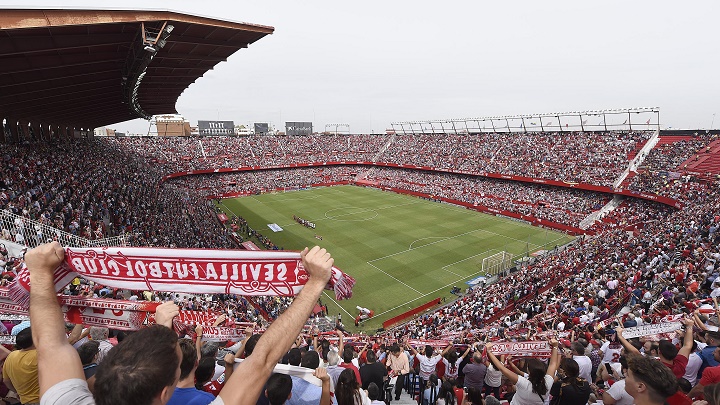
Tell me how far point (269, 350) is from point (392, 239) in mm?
32949

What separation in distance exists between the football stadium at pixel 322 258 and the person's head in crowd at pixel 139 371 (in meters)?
0.01

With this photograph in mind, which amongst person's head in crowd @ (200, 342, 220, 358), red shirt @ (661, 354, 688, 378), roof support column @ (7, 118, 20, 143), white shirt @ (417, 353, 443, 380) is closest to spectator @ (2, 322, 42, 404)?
person's head in crowd @ (200, 342, 220, 358)

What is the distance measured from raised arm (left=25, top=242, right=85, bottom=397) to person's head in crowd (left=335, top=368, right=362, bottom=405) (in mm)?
2423

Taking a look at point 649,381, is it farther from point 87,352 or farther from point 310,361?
point 87,352

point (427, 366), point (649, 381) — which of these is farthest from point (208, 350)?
point (649, 381)

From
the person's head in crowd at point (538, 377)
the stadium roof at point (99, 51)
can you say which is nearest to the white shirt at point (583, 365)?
the person's head in crowd at point (538, 377)

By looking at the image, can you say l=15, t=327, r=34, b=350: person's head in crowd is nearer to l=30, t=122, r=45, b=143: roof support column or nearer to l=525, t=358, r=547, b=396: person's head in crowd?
l=525, t=358, r=547, b=396: person's head in crowd

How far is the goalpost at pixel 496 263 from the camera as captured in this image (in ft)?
87.6

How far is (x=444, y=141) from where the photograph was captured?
67688 mm

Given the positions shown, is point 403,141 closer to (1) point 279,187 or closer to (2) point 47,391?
(1) point 279,187

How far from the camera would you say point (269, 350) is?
76.5 inches

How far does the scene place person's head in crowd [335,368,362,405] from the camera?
3.66m

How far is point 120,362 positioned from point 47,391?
50 centimetres

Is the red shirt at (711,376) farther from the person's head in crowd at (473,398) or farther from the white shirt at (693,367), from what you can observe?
the person's head in crowd at (473,398)
